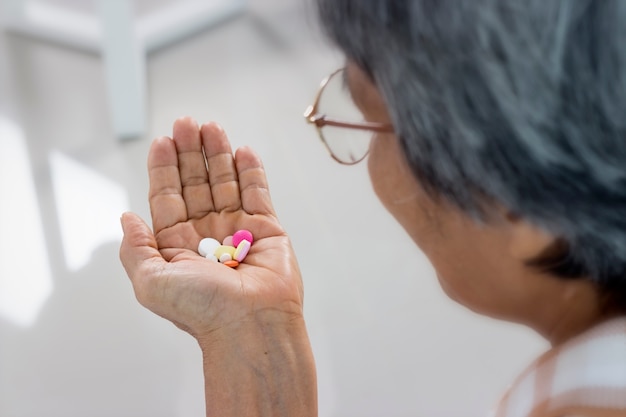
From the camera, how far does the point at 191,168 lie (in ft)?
3.73

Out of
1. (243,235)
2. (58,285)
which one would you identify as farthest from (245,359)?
(58,285)

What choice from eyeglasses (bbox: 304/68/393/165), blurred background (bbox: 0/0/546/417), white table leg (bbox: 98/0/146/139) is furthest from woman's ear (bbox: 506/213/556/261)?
white table leg (bbox: 98/0/146/139)

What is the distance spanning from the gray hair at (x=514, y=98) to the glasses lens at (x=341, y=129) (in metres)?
0.09

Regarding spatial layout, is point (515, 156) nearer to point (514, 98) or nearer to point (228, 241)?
point (514, 98)

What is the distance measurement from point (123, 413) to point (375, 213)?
2.59ft

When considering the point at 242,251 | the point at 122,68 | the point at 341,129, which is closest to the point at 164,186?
the point at 242,251

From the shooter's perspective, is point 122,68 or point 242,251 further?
point 122,68

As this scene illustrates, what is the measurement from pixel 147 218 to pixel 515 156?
1332 mm

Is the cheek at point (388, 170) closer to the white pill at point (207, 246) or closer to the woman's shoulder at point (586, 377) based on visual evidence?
the woman's shoulder at point (586, 377)

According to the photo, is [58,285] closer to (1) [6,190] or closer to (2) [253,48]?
(1) [6,190]

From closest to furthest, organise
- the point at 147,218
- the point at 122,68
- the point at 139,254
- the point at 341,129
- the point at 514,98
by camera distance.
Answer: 1. the point at 514,98
2. the point at 341,129
3. the point at 139,254
4. the point at 147,218
5. the point at 122,68

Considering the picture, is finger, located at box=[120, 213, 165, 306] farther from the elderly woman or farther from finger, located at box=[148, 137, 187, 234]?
the elderly woman

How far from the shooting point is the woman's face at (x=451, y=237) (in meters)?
0.67

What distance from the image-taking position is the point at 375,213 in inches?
75.3
